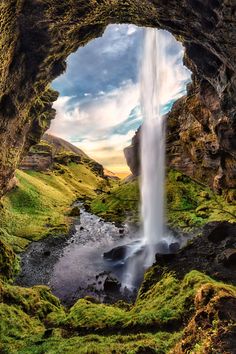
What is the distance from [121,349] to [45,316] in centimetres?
1170

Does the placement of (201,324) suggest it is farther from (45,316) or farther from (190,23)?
(190,23)

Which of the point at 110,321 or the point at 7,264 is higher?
the point at 7,264

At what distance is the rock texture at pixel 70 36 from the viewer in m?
22.1

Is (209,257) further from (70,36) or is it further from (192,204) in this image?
(192,204)

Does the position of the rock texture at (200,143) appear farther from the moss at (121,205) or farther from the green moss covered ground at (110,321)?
the green moss covered ground at (110,321)

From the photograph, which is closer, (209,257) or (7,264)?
(209,257)

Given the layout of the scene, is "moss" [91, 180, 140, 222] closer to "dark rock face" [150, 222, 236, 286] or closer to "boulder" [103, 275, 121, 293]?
"boulder" [103, 275, 121, 293]

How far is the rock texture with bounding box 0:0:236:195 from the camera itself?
2209 centimetres

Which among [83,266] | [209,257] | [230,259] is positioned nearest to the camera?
[230,259]

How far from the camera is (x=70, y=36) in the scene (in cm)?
3020

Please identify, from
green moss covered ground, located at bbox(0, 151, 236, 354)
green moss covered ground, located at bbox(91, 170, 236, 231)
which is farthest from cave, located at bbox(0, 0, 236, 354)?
green moss covered ground, located at bbox(91, 170, 236, 231)

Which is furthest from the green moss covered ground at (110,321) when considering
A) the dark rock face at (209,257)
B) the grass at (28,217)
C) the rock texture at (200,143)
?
the rock texture at (200,143)

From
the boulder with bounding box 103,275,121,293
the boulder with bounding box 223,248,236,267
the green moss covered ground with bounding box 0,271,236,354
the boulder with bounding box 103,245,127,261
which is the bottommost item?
the green moss covered ground with bounding box 0,271,236,354

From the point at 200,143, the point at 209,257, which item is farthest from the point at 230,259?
the point at 200,143
